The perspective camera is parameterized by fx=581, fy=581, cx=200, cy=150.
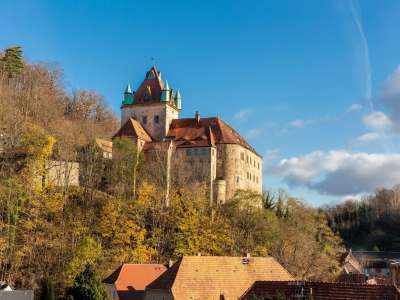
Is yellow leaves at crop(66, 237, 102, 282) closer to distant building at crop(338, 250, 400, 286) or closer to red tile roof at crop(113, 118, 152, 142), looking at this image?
distant building at crop(338, 250, 400, 286)

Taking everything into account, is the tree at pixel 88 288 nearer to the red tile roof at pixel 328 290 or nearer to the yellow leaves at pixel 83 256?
the red tile roof at pixel 328 290

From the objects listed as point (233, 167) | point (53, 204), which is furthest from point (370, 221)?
point (53, 204)

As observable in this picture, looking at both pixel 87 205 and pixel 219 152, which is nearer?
pixel 87 205

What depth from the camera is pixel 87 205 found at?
171 ft

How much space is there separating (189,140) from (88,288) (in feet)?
130

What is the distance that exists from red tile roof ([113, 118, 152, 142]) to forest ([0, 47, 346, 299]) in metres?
4.28

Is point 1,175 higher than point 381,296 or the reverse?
higher

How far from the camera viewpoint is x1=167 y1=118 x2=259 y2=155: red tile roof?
70.0 metres

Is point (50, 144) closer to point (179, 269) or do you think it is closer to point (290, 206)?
point (179, 269)

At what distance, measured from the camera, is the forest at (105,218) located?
148ft

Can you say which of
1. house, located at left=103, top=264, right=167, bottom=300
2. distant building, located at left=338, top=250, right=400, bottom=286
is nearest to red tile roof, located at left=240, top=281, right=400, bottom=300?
house, located at left=103, top=264, right=167, bottom=300

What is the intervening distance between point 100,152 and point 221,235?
53.3ft

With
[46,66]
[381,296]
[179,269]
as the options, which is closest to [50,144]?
[179,269]

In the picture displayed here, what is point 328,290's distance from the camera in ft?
89.2
